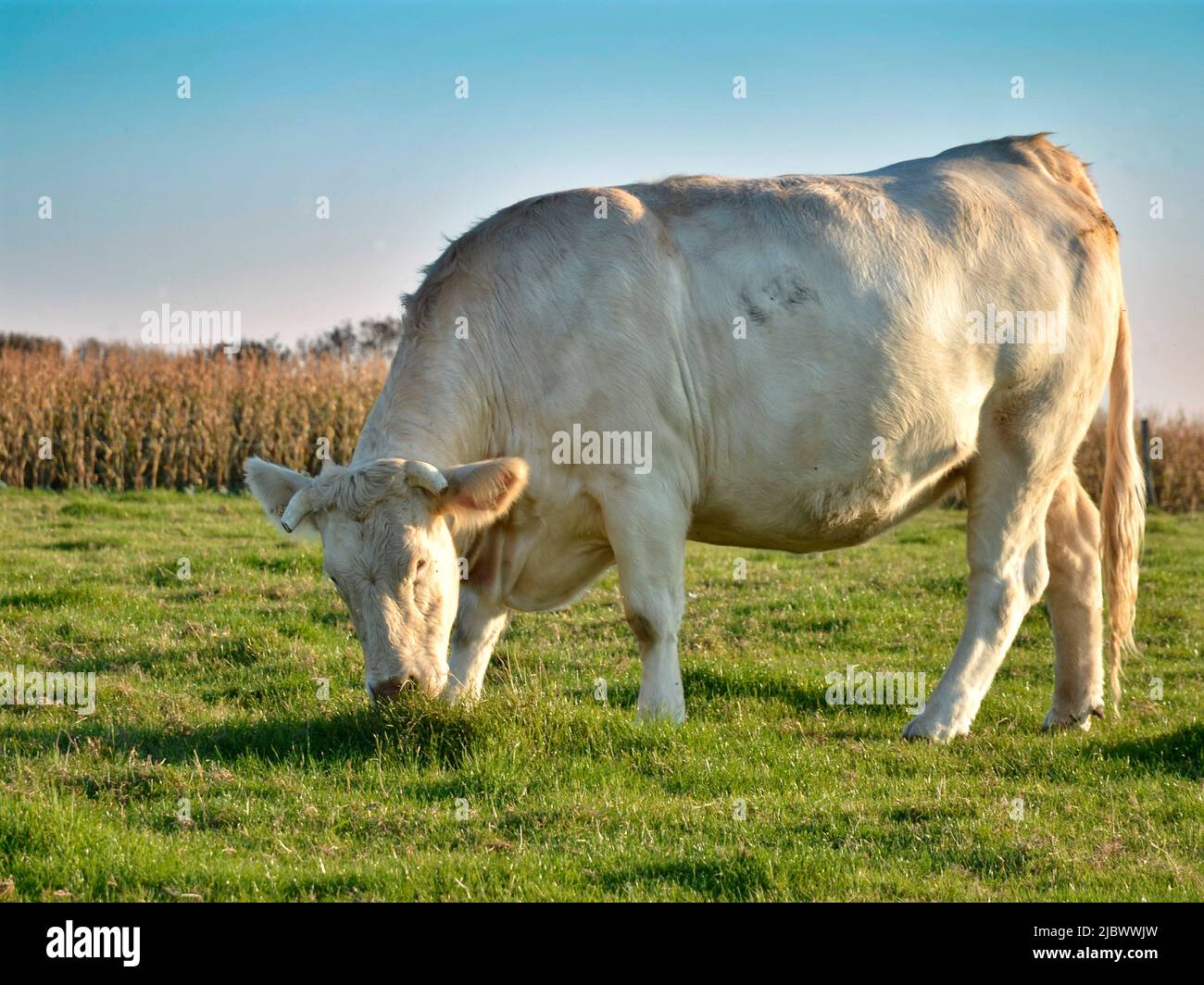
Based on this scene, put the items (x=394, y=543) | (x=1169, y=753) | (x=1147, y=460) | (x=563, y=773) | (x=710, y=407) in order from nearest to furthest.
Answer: (x=563, y=773) → (x=394, y=543) → (x=1169, y=753) → (x=710, y=407) → (x=1147, y=460)

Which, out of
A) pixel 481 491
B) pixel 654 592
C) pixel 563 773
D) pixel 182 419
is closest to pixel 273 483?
pixel 481 491

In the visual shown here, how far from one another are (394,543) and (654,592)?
1.51 m

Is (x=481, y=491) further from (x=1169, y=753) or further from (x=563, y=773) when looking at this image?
(x=1169, y=753)

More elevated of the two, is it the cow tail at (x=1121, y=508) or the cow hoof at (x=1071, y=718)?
the cow tail at (x=1121, y=508)

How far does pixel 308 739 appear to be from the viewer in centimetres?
703

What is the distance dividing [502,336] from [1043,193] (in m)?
3.81

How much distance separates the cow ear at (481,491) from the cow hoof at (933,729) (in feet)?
Answer: 9.11

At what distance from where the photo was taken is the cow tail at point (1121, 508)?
9.26m

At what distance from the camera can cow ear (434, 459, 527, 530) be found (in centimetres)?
711
